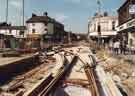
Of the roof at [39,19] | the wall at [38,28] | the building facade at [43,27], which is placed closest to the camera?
the building facade at [43,27]

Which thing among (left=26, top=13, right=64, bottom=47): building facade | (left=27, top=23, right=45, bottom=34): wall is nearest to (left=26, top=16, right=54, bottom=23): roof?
(left=26, top=13, right=64, bottom=47): building facade

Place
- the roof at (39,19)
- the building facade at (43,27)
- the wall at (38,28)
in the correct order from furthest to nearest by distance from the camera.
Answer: the roof at (39,19)
the wall at (38,28)
the building facade at (43,27)

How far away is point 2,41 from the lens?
4875 cm

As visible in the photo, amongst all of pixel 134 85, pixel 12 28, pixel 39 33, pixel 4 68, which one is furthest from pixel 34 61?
pixel 12 28

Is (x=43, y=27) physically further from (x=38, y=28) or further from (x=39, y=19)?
(x=39, y=19)

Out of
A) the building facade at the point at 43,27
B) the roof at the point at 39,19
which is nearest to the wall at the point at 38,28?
the building facade at the point at 43,27

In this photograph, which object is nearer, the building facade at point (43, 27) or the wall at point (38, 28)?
the building facade at point (43, 27)

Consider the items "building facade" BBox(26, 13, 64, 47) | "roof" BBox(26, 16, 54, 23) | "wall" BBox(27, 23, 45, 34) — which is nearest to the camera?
"building facade" BBox(26, 13, 64, 47)

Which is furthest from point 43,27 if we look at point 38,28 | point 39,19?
point 39,19

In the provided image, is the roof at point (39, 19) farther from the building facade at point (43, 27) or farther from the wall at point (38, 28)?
the wall at point (38, 28)

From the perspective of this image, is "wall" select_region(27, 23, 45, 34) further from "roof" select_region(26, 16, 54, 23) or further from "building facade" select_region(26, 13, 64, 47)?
"roof" select_region(26, 16, 54, 23)

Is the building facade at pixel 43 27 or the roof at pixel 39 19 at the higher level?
the roof at pixel 39 19

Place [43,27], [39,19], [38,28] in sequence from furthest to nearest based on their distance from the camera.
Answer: [39,19] < [38,28] < [43,27]

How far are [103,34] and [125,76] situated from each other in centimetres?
5686
